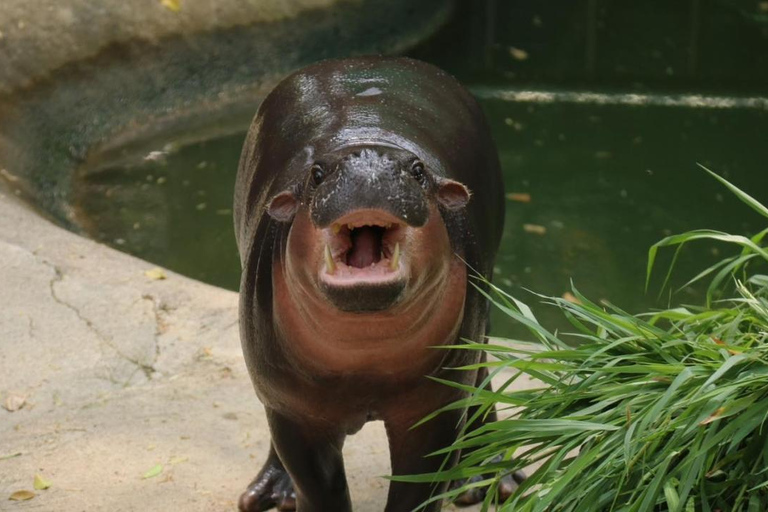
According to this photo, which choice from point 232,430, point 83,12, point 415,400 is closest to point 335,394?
point 415,400

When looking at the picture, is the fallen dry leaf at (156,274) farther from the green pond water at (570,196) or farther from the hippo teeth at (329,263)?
the hippo teeth at (329,263)

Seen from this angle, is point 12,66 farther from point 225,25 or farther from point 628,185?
point 628,185

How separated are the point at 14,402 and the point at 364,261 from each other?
2336 mm

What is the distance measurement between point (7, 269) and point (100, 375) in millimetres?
903

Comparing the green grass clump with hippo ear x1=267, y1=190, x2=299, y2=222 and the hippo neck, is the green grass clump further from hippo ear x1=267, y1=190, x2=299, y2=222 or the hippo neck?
hippo ear x1=267, y1=190, x2=299, y2=222

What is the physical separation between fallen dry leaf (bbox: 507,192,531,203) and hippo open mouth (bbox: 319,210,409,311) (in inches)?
223

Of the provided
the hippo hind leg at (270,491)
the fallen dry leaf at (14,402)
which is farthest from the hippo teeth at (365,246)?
the fallen dry leaf at (14,402)

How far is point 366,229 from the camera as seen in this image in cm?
311

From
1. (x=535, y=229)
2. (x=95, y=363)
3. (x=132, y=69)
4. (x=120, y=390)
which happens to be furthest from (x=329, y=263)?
(x=132, y=69)

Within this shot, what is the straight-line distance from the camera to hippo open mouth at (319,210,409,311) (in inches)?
117

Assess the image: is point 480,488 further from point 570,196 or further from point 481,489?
point 570,196

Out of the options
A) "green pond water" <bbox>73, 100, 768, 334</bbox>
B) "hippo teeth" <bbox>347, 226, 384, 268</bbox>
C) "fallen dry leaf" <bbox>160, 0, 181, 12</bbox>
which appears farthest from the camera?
"fallen dry leaf" <bbox>160, 0, 181, 12</bbox>

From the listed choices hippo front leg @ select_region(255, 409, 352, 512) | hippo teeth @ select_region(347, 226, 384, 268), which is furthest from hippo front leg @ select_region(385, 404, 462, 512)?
hippo teeth @ select_region(347, 226, 384, 268)

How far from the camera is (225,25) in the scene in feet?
35.1
